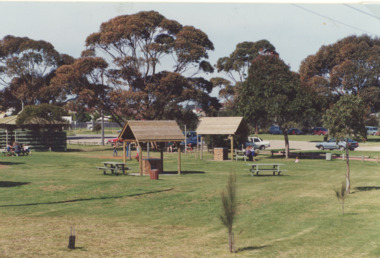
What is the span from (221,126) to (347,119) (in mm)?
22448

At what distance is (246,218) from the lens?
55.6 feet

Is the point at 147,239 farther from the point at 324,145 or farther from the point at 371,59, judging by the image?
the point at 371,59

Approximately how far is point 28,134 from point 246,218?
130ft

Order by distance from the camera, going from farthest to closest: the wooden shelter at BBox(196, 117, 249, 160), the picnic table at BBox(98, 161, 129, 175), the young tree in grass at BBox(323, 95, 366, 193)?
the wooden shelter at BBox(196, 117, 249, 160) < the picnic table at BBox(98, 161, 129, 175) < the young tree in grass at BBox(323, 95, 366, 193)

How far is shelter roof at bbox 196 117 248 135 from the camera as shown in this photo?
43250 millimetres

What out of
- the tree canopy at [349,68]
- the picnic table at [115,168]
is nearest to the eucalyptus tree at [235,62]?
the tree canopy at [349,68]

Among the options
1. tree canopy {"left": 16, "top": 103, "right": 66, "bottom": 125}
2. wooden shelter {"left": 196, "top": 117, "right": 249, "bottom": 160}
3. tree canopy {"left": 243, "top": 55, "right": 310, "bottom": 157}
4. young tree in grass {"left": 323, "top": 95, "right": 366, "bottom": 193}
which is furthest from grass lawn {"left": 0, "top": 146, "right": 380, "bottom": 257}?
tree canopy {"left": 16, "top": 103, "right": 66, "bottom": 125}

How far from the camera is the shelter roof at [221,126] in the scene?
43250 mm

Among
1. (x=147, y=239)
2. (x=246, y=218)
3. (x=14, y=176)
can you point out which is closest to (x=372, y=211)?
(x=246, y=218)

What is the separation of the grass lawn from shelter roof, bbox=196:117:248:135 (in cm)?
1480

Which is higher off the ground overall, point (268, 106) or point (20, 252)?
point (268, 106)

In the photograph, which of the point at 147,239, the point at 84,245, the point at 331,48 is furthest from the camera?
the point at 331,48

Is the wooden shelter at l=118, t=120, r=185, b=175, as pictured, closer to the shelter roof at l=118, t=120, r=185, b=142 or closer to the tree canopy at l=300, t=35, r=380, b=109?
the shelter roof at l=118, t=120, r=185, b=142

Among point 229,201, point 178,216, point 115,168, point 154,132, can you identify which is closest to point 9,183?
point 115,168
